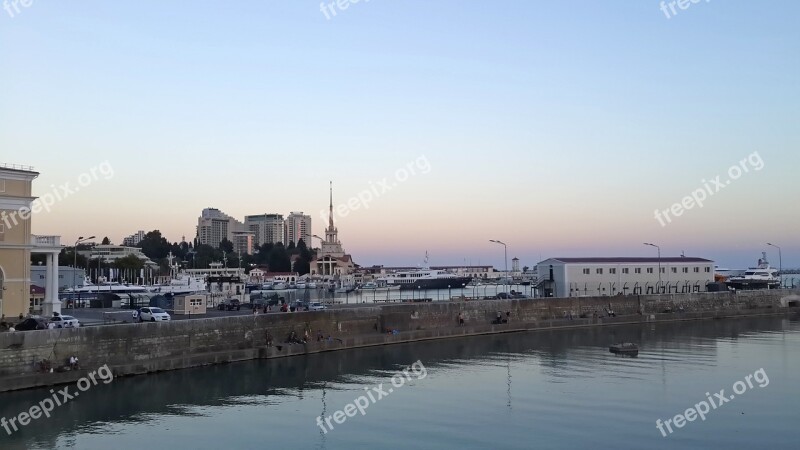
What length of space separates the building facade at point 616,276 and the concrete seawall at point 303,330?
429 centimetres

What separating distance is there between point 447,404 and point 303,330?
50.5ft

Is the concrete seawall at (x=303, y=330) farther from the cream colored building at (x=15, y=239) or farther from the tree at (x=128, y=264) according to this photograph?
the tree at (x=128, y=264)

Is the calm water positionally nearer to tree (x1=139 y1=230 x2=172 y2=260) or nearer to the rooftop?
the rooftop

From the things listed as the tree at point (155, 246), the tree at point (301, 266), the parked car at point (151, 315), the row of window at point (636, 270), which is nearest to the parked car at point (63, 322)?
the parked car at point (151, 315)

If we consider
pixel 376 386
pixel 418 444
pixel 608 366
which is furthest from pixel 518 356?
pixel 418 444

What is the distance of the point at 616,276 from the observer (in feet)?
219

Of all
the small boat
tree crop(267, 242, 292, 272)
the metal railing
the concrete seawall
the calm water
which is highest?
tree crop(267, 242, 292, 272)

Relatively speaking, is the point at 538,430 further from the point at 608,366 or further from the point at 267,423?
the point at 608,366

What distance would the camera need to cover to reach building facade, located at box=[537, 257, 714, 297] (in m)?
65.5

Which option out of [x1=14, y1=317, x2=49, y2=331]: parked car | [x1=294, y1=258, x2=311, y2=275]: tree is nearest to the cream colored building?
[x1=14, y1=317, x2=49, y2=331]: parked car

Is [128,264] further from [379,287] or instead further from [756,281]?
[756,281]

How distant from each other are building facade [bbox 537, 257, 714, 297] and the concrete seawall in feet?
14.1

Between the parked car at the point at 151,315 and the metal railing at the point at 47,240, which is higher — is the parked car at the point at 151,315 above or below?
below

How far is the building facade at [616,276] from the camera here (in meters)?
65.5
